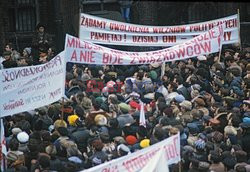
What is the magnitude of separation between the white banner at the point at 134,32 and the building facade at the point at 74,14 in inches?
231

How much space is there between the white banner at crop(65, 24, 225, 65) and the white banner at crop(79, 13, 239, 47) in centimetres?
217

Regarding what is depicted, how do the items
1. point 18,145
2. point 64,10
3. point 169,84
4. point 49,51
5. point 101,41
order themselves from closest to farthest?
1. point 18,145
2. point 169,84
3. point 101,41
4. point 49,51
5. point 64,10

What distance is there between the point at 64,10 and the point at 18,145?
13.0 meters

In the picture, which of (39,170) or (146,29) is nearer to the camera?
(39,170)

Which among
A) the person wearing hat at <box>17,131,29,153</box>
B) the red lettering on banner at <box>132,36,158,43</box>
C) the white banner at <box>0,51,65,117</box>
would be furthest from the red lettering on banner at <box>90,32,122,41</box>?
the person wearing hat at <box>17,131,29,153</box>

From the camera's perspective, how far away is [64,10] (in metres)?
22.5

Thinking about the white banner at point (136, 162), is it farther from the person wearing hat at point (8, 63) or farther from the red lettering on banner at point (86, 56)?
the person wearing hat at point (8, 63)

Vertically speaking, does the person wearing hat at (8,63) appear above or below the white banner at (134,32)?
below

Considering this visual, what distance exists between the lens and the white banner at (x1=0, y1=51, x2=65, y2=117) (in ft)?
33.1

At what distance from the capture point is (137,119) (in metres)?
11.1

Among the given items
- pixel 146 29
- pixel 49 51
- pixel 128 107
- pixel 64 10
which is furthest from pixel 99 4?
pixel 128 107

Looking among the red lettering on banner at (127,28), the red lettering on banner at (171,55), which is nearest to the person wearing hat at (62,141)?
the red lettering on banner at (171,55)

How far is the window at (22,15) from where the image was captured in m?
23.0

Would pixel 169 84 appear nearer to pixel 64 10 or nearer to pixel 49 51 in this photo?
pixel 49 51
